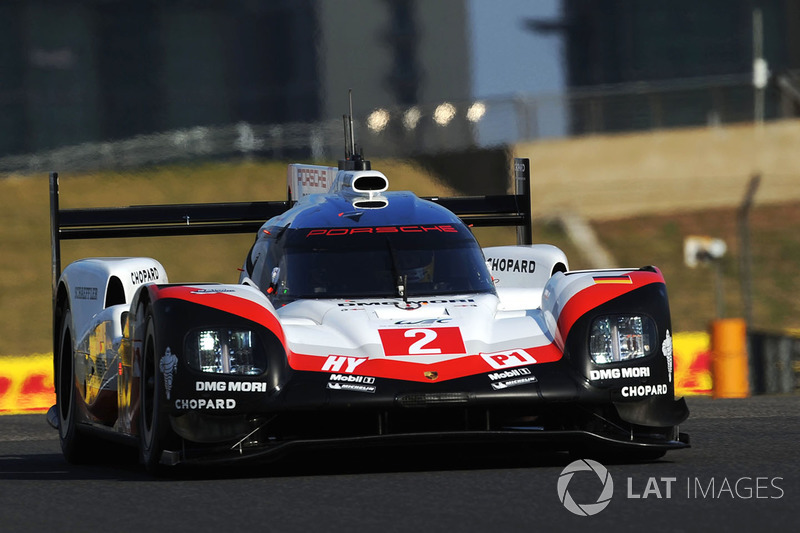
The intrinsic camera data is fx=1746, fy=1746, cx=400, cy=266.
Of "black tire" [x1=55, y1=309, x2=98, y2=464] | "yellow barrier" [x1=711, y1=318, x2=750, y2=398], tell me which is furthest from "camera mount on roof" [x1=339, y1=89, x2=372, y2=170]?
"yellow barrier" [x1=711, y1=318, x2=750, y2=398]

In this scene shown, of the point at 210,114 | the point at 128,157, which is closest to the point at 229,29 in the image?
the point at 210,114

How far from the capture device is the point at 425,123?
35.5 m

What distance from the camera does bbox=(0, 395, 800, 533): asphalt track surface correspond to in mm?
5590

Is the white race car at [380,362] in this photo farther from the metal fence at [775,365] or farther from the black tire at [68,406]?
the metal fence at [775,365]

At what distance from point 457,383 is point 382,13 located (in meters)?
35.3

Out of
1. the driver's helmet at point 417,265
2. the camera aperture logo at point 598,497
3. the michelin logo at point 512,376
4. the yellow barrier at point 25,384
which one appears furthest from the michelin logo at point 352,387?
the yellow barrier at point 25,384

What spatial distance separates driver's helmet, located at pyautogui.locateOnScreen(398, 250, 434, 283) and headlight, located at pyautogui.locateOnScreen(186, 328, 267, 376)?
4.62ft

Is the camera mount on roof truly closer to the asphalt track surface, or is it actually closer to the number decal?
the asphalt track surface

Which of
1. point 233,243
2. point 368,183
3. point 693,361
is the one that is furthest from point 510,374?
point 233,243

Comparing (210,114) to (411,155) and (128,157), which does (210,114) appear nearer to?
(128,157)

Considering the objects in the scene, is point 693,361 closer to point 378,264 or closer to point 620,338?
point 378,264

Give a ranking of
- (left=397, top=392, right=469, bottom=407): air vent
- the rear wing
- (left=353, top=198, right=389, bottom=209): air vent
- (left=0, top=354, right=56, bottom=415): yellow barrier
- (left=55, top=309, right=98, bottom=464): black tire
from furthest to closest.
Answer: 1. (left=0, top=354, right=56, bottom=415): yellow barrier
2. the rear wing
3. (left=353, top=198, right=389, bottom=209): air vent
4. (left=55, top=309, right=98, bottom=464): black tire
5. (left=397, top=392, right=469, bottom=407): air vent

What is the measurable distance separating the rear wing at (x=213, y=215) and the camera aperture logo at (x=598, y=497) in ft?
10.0
